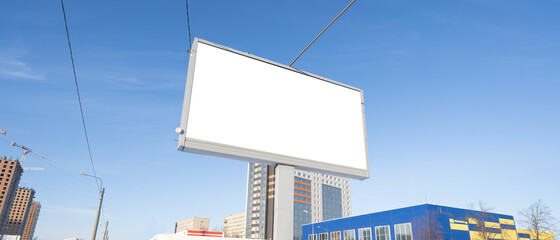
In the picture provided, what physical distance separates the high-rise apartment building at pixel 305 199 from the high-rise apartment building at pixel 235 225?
32.7 m

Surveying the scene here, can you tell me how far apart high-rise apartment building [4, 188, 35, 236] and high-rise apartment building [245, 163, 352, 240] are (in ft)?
460

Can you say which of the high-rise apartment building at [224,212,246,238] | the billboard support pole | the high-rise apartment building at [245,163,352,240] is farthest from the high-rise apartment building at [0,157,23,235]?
the billboard support pole

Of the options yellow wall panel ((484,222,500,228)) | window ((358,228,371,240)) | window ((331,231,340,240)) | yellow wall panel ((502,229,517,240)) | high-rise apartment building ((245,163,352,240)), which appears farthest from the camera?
high-rise apartment building ((245,163,352,240))

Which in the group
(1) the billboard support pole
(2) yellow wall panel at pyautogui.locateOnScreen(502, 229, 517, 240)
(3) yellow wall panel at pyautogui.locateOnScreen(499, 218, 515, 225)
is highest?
(3) yellow wall panel at pyautogui.locateOnScreen(499, 218, 515, 225)

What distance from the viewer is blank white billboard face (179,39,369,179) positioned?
375 inches

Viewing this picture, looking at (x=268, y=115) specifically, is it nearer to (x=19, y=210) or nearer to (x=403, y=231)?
(x=403, y=231)

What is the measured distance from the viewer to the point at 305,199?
126062mm

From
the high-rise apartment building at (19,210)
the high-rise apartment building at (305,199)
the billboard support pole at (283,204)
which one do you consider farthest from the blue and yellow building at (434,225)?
the high-rise apartment building at (19,210)

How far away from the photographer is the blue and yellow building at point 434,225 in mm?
43250

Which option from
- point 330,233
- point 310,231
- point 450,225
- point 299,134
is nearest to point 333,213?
point 310,231

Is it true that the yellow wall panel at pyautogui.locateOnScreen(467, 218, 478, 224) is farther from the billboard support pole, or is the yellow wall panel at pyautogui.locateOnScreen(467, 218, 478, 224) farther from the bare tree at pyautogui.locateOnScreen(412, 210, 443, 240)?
the billboard support pole

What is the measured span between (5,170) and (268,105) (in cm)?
17941

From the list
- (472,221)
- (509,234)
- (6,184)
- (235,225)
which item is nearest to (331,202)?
(235,225)

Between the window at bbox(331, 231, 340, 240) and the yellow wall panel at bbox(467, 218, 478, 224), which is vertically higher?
the yellow wall panel at bbox(467, 218, 478, 224)
